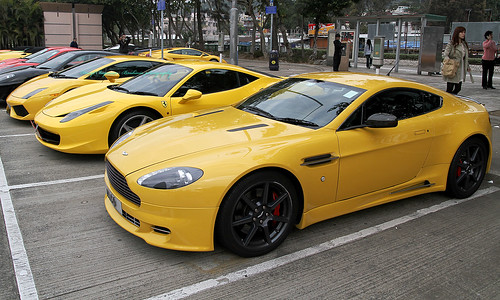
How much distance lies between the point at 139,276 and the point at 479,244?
2.93 metres

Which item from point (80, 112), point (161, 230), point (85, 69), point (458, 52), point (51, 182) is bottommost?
point (51, 182)

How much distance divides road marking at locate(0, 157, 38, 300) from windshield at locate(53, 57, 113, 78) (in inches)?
163

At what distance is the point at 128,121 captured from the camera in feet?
19.6

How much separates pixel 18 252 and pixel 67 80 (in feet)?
17.8

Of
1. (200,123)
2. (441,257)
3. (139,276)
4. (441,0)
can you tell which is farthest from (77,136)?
(441,0)

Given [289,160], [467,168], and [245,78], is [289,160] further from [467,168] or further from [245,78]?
[245,78]

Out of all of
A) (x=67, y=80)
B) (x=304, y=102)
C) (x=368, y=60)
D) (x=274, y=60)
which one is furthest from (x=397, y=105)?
(x=368, y=60)

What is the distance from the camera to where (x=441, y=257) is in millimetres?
3547

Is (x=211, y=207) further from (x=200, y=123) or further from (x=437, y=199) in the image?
(x=437, y=199)

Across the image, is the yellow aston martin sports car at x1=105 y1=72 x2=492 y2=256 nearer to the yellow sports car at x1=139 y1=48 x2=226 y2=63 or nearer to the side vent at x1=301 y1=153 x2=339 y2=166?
the side vent at x1=301 y1=153 x2=339 y2=166

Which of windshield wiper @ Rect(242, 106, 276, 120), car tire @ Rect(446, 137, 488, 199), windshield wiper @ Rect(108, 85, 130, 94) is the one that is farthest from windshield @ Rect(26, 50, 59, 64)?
car tire @ Rect(446, 137, 488, 199)

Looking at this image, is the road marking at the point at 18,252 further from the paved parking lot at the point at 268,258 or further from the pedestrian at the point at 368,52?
the pedestrian at the point at 368,52

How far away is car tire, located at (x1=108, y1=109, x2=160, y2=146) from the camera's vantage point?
19.2 ft

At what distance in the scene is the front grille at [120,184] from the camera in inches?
129
